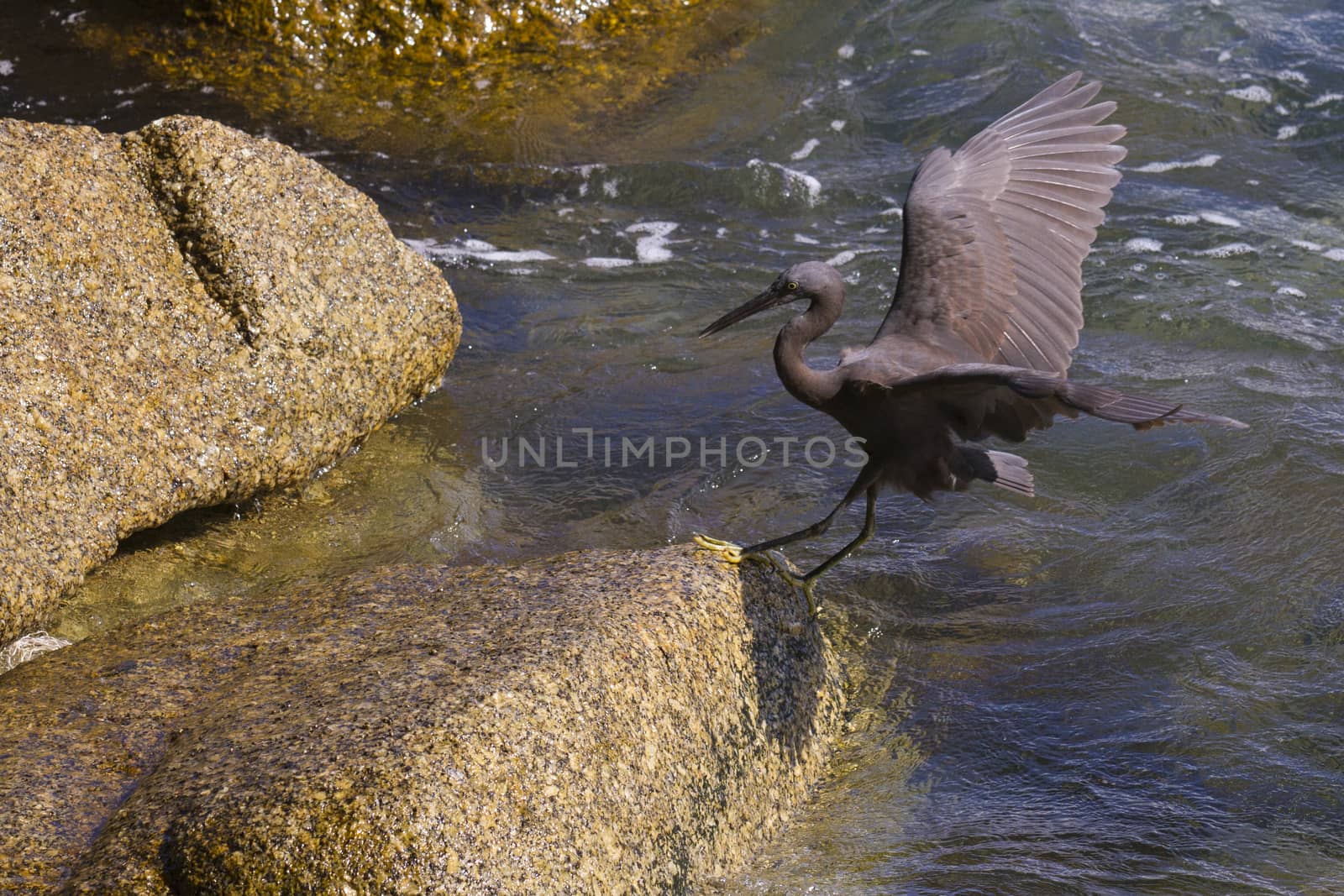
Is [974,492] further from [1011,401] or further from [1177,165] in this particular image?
[1177,165]

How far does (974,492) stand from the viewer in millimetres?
5039

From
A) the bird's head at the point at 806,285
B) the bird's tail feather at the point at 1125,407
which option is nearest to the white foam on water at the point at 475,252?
the bird's head at the point at 806,285

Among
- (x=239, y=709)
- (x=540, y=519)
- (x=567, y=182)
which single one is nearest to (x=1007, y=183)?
(x=540, y=519)

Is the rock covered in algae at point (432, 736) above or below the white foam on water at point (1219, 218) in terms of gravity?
above

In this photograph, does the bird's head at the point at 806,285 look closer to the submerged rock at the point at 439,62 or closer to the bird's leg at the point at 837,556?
the bird's leg at the point at 837,556

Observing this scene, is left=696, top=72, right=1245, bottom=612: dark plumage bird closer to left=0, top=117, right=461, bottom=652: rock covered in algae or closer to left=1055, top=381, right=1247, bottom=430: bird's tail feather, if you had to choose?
left=1055, top=381, right=1247, bottom=430: bird's tail feather

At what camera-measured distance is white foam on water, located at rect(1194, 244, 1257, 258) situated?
6473mm

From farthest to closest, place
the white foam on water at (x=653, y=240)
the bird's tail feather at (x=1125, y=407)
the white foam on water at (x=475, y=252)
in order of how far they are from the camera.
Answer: the white foam on water at (x=653, y=240), the white foam on water at (x=475, y=252), the bird's tail feather at (x=1125, y=407)

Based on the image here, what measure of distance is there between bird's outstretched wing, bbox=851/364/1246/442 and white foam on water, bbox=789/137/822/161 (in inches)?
180

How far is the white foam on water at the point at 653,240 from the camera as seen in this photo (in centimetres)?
686

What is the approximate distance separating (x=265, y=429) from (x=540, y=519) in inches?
42.2

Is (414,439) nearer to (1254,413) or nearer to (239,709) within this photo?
(239,709)

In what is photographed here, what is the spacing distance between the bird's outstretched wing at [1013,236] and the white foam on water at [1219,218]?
2.83 metres

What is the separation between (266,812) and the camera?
238 cm
